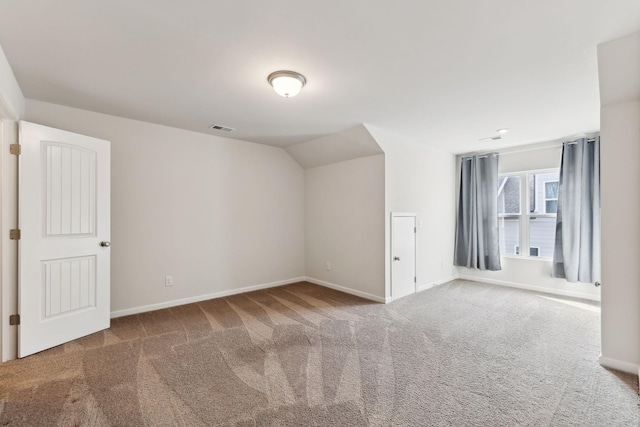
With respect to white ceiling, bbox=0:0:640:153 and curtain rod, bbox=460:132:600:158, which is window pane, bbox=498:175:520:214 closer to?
curtain rod, bbox=460:132:600:158

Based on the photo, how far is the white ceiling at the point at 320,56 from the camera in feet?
5.61

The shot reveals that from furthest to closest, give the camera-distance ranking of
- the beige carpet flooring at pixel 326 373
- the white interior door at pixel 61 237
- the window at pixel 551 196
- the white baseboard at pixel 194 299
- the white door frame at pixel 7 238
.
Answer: the window at pixel 551 196, the white baseboard at pixel 194 299, the white interior door at pixel 61 237, the white door frame at pixel 7 238, the beige carpet flooring at pixel 326 373

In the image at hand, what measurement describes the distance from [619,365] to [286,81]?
3.65 metres

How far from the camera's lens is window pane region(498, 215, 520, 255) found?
17.0 feet

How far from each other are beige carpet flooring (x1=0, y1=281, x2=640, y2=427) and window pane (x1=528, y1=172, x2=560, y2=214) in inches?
73.9

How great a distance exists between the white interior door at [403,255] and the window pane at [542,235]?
216 cm

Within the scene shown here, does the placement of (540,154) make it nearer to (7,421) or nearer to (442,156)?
(442,156)

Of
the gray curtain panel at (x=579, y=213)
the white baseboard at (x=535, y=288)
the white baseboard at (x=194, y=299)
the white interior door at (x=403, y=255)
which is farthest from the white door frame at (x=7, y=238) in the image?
the gray curtain panel at (x=579, y=213)

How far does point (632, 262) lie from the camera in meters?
2.38

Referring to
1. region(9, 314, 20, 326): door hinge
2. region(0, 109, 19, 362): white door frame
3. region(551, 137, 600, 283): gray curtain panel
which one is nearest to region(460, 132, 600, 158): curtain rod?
region(551, 137, 600, 283): gray curtain panel

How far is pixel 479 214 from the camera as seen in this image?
531cm

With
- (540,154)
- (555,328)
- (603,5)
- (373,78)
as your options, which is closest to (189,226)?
(373,78)

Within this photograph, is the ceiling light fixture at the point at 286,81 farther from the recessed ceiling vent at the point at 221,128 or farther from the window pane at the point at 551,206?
the window pane at the point at 551,206

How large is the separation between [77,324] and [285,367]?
7.38ft
